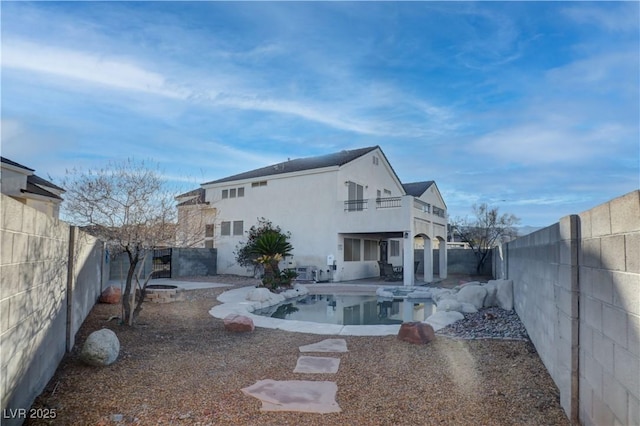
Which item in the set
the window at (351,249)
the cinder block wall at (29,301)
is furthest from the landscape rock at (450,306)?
the window at (351,249)

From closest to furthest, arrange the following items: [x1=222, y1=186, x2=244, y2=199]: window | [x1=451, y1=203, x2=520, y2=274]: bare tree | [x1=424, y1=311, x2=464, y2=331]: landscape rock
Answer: [x1=424, y1=311, x2=464, y2=331]: landscape rock, [x1=222, y1=186, x2=244, y2=199]: window, [x1=451, y1=203, x2=520, y2=274]: bare tree

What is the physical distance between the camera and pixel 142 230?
298 inches

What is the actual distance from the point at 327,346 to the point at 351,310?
523 cm

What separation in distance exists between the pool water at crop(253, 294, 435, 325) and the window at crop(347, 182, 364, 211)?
6452mm

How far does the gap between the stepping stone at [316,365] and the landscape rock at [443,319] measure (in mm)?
3005

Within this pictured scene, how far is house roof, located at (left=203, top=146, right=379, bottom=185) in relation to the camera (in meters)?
21.6

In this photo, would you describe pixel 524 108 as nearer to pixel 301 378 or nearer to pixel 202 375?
pixel 301 378

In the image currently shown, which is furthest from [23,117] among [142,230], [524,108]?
[524,108]

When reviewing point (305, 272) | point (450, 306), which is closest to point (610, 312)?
point (450, 306)

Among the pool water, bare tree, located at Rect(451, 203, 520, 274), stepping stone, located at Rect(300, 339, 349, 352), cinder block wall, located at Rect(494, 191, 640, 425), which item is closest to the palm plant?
the pool water

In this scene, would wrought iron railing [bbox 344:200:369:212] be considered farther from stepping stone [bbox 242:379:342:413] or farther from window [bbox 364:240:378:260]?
stepping stone [bbox 242:379:342:413]

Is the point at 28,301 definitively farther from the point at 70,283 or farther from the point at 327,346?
the point at 327,346

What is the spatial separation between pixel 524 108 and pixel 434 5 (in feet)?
15.9

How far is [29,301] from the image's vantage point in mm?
3512
